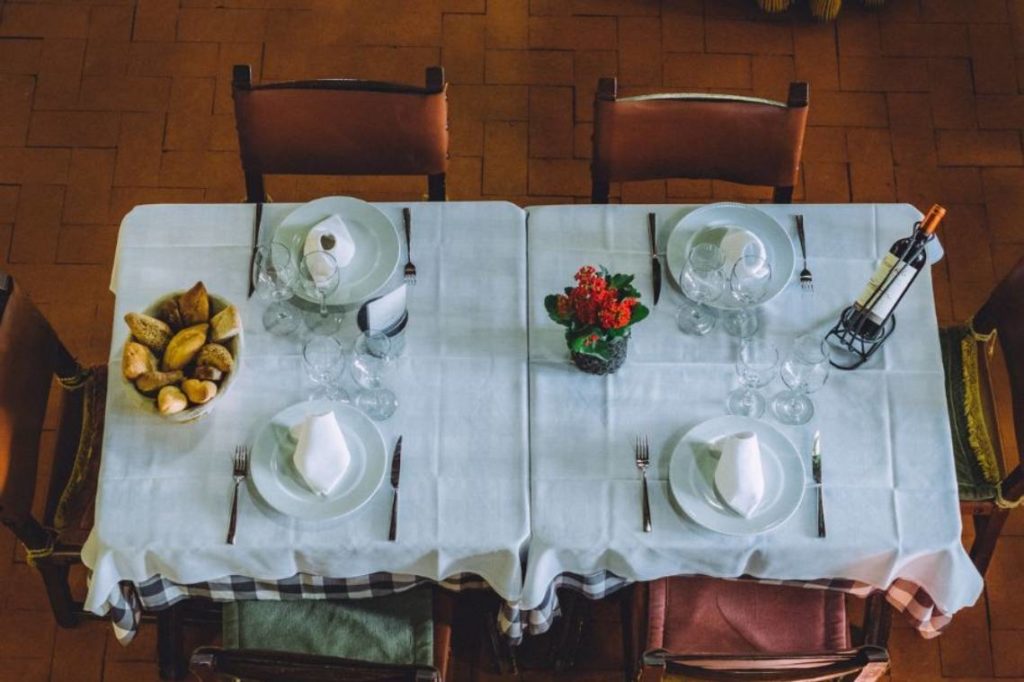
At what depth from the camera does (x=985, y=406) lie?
2.80 m

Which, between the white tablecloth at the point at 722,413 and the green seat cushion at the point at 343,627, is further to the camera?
the green seat cushion at the point at 343,627

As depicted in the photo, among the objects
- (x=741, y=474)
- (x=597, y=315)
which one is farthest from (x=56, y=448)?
(x=741, y=474)

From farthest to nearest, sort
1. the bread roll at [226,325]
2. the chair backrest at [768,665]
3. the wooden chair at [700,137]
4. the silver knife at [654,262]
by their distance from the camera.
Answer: the wooden chair at [700,137] < the silver knife at [654,262] < the bread roll at [226,325] < the chair backrest at [768,665]

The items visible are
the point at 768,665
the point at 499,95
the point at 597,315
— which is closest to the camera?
the point at 768,665

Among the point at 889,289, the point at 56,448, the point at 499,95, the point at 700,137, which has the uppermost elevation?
the point at 499,95

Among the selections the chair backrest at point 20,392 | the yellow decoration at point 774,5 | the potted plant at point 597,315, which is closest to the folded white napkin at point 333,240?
the potted plant at point 597,315

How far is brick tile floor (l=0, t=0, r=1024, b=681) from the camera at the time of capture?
12.1 ft

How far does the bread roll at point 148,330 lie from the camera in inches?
90.4

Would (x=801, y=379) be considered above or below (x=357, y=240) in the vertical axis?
below

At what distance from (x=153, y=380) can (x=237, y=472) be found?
0.89 feet

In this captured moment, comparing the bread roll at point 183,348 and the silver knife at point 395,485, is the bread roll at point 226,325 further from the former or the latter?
the silver knife at point 395,485

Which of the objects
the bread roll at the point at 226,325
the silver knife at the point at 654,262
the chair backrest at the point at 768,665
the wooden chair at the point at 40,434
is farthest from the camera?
the silver knife at the point at 654,262

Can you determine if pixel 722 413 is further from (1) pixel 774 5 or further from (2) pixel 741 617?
(1) pixel 774 5

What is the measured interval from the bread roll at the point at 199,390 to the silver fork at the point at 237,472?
15 cm
